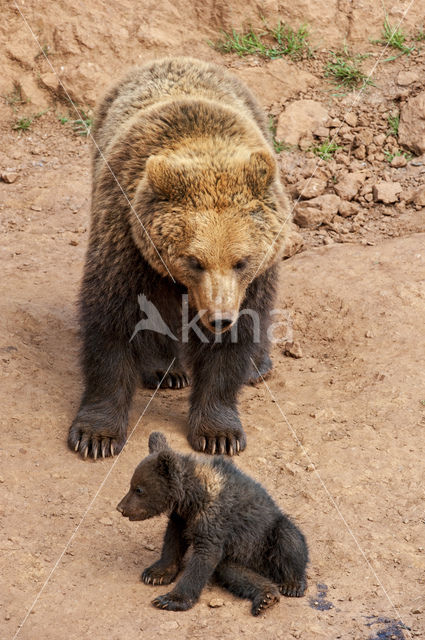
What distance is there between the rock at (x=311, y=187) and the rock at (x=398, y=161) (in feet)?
2.45

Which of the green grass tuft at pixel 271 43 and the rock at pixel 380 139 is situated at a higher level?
the green grass tuft at pixel 271 43

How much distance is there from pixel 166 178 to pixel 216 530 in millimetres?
1966

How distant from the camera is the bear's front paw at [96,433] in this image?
582 cm

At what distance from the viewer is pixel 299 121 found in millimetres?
9820

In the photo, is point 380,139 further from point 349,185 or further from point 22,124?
point 22,124

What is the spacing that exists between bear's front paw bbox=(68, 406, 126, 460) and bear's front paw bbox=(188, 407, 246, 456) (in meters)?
0.48

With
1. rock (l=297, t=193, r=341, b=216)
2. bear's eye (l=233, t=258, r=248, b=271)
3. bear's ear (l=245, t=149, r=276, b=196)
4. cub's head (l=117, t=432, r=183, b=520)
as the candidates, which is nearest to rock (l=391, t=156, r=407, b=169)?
rock (l=297, t=193, r=341, b=216)

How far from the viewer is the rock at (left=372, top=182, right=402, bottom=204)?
9047 millimetres

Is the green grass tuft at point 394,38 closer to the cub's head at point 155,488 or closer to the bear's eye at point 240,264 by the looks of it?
the bear's eye at point 240,264

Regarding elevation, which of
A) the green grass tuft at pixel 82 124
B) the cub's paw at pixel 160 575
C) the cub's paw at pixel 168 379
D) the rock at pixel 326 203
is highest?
the cub's paw at pixel 160 575

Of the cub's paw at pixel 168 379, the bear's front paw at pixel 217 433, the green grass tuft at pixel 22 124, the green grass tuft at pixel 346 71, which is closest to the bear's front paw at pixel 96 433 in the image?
the bear's front paw at pixel 217 433

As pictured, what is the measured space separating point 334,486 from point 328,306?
2548mm

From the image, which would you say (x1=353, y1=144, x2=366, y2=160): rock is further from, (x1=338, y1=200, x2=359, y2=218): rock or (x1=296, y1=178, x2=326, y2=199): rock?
(x1=338, y1=200, x2=359, y2=218): rock

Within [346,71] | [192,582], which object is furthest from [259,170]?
[346,71]
